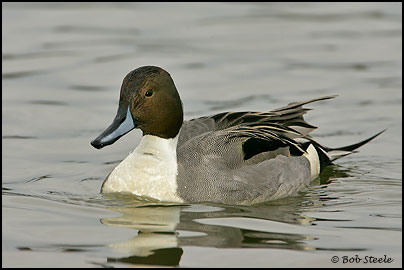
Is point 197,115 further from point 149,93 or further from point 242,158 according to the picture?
point 149,93

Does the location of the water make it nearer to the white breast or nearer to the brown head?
the white breast

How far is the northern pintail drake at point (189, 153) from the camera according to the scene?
289 inches

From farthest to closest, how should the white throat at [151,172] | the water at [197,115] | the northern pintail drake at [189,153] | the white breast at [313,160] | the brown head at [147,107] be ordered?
the white breast at [313,160] < the white throat at [151,172] < the northern pintail drake at [189,153] < the brown head at [147,107] < the water at [197,115]

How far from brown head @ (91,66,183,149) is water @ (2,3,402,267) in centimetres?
63

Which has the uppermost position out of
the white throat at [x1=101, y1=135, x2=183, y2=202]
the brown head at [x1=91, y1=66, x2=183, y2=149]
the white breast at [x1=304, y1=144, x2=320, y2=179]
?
the brown head at [x1=91, y1=66, x2=183, y2=149]

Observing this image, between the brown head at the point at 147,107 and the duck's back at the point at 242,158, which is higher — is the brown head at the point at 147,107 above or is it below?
above

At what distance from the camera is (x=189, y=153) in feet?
25.2

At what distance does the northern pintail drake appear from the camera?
7.33 metres

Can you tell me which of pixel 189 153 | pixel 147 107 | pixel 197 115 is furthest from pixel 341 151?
pixel 147 107

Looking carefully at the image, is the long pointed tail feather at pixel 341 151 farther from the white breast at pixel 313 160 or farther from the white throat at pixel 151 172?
the white throat at pixel 151 172

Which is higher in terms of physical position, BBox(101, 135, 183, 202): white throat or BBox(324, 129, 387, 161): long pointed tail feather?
BBox(101, 135, 183, 202): white throat

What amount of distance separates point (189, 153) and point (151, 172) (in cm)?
37

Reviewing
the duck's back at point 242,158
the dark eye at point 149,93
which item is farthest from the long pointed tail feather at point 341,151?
the dark eye at point 149,93

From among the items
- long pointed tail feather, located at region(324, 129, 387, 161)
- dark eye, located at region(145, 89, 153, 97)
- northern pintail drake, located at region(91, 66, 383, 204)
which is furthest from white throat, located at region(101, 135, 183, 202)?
long pointed tail feather, located at region(324, 129, 387, 161)
